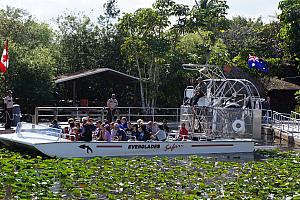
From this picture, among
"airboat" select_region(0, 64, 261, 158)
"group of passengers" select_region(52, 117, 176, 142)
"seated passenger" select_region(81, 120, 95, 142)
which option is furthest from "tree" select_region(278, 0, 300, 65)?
"seated passenger" select_region(81, 120, 95, 142)

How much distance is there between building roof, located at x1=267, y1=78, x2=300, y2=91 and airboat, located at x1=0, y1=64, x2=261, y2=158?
1856cm

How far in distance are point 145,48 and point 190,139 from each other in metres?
15.4

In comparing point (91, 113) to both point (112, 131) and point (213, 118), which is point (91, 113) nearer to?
point (213, 118)

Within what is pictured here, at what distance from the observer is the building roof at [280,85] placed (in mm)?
45594

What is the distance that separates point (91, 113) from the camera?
3456cm

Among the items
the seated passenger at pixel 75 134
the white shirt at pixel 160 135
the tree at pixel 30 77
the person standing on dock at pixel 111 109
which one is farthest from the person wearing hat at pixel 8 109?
the tree at pixel 30 77

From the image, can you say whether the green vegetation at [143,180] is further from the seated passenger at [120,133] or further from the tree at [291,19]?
the tree at [291,19]

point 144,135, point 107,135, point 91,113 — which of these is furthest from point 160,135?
point 91,113

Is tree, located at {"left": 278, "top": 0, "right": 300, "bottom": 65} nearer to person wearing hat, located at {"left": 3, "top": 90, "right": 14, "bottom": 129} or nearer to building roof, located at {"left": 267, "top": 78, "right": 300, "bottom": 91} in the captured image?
building roof, located at {"left": 267, "top": 78, "right": 300, "bottom": 91}

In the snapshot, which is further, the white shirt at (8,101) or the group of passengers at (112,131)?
the white shirt at (8,101)

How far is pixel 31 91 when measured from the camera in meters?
34.8

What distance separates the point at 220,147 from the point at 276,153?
7.20ft

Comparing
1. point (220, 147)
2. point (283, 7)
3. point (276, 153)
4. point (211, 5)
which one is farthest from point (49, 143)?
point (211, 5)

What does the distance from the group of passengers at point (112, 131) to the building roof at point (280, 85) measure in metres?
24.3
